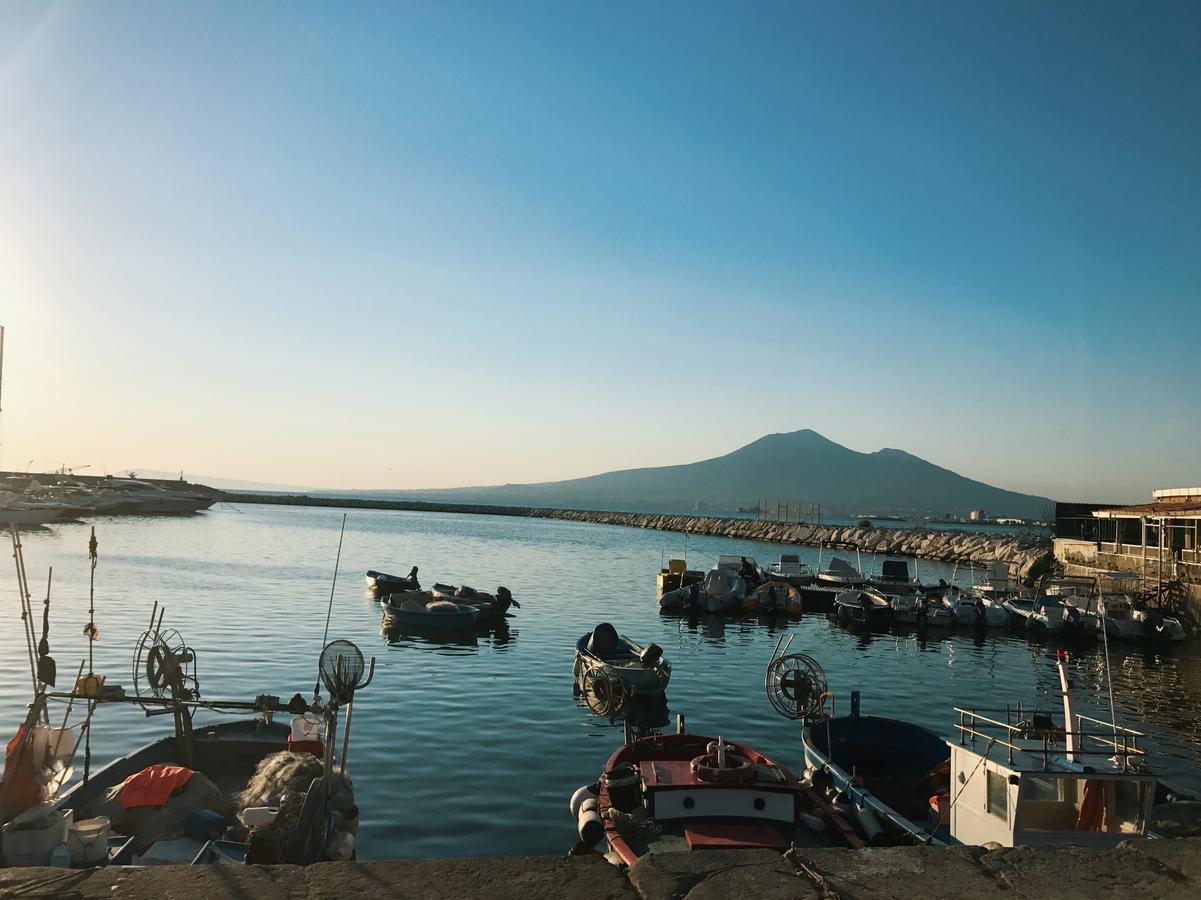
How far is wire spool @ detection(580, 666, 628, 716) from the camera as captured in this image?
24.0 metres

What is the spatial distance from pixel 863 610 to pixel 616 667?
25.0 m

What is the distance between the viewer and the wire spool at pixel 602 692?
24.0 metres

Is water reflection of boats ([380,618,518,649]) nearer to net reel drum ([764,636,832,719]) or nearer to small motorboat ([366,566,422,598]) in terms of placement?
small motorboat ([366,566,422,598])

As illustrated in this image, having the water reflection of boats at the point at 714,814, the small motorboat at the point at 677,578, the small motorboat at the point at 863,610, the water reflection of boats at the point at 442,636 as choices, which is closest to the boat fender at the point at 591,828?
the water reflection of boats at the point at 714,814

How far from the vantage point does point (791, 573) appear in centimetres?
6238

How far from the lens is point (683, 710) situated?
83.3 feet

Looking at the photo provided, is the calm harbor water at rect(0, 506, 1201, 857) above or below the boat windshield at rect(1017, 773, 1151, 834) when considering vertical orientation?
below

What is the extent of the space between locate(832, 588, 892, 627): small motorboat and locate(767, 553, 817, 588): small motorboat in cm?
960

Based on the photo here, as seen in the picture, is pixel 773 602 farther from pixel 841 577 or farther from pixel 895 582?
pixel 841 577

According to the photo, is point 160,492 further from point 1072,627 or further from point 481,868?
point 481,868

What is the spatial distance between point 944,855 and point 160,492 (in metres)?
146

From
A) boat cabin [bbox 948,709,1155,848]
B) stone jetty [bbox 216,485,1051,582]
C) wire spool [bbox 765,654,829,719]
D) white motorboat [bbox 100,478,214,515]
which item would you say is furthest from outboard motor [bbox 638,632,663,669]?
white motorboat [bbox 100,478,214,515]

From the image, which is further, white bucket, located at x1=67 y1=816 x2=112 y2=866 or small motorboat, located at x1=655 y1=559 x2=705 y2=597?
small motorboat, located at x1=655 y1=559 x2=705 y2=597

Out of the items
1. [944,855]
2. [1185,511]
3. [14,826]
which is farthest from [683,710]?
[1185,511]
